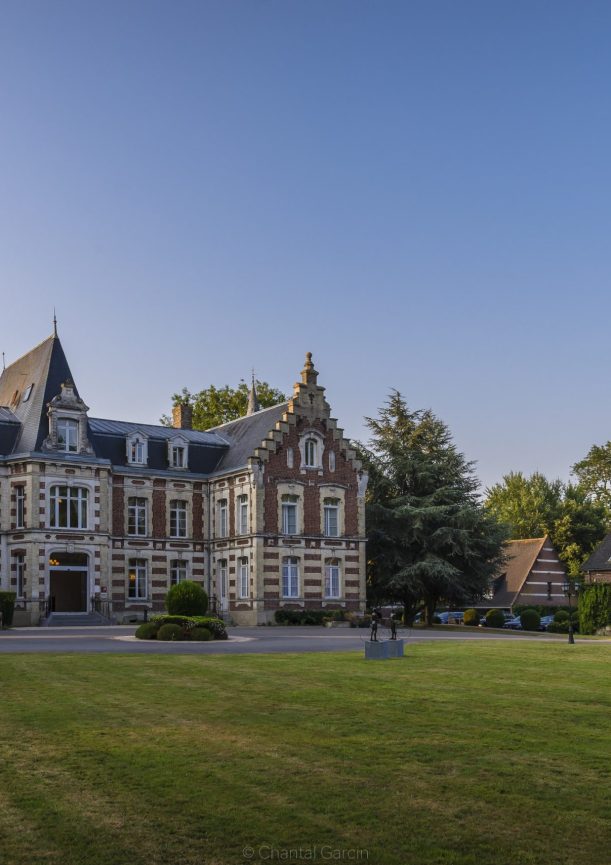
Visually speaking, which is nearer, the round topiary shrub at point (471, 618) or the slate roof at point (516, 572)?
the round topiary shrub at point (471, 618)

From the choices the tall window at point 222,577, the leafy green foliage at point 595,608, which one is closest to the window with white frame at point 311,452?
the tall window at point 222,577

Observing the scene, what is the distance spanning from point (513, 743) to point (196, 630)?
21391mm

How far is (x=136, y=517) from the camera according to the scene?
5009 centimetres

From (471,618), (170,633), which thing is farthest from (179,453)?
(170,633)

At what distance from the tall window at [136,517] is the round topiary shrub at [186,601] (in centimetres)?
932

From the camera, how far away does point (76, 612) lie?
154ft

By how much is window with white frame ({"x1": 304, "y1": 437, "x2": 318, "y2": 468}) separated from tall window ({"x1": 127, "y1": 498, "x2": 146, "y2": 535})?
30.1 feet

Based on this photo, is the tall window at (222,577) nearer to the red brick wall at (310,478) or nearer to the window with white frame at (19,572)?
the red brick wall at (310,478)

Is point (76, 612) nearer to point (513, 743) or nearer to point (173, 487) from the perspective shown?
point (173, 487)

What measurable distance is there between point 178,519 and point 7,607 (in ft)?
43.9

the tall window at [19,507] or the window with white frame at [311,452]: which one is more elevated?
the window with white frame at [311,452]

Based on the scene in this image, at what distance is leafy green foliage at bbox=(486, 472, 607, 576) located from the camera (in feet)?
265

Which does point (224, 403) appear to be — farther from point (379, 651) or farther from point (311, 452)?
point (379, 651)

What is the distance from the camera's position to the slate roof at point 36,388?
46.7 meters
